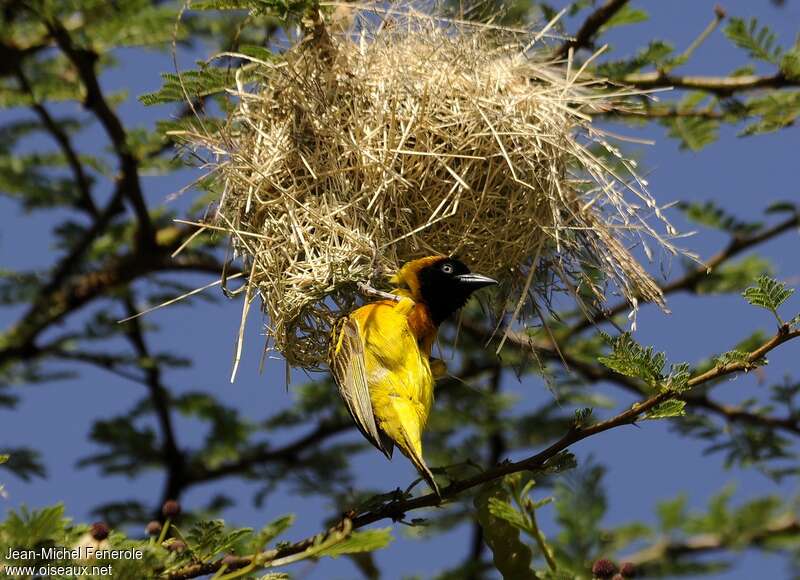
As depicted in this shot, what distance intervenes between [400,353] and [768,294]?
49.7 inches

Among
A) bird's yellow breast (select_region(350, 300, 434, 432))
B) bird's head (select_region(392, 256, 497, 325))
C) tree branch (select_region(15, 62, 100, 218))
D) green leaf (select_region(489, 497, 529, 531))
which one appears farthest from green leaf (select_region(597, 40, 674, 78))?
tree branch (select_region(15, 62, 100, 218))

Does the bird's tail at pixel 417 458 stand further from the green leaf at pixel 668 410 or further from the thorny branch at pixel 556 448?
the green leaf at pixel 668 410

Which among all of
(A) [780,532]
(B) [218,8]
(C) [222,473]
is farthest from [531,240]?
(C) [222,473]

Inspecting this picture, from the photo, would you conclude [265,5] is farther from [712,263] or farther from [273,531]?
[712,263]

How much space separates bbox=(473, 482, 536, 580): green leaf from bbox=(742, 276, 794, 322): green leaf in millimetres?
898

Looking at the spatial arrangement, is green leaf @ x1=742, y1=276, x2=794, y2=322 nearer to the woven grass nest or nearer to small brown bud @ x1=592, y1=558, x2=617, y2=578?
small brown bud @ x1=592, y1=558, x2=617, y2=578

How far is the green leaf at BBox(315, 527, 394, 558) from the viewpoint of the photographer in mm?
2525

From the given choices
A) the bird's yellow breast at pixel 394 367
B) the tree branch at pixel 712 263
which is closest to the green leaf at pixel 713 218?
the tree branch at pixel 712 263

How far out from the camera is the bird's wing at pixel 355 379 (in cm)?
328

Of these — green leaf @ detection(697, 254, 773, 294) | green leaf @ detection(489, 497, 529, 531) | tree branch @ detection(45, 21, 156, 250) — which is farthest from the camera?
green leaf @ detection(697, 254, 773, 294)

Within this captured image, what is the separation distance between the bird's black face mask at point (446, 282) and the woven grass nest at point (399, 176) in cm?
9

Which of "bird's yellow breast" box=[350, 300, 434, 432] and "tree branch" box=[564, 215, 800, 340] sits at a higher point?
"tree branch" box=[564, 215, 800, 340]

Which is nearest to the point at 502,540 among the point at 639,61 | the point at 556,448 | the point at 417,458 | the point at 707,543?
the point at 417,458

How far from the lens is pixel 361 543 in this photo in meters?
2.59
